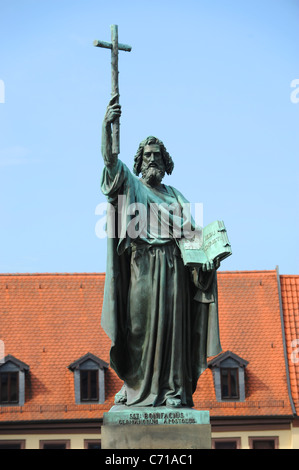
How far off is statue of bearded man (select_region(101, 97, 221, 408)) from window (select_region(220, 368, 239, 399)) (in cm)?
3355

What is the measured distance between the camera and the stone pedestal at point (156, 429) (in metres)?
11.5

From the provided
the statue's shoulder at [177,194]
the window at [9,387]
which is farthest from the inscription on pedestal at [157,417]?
the window at [9,387]

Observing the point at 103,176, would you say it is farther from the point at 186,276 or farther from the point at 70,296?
the point at 70,296

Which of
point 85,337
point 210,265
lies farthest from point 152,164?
point 85,337

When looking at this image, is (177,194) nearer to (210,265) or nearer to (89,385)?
(210,265)

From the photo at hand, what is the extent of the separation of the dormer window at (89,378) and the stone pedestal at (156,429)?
33.5m

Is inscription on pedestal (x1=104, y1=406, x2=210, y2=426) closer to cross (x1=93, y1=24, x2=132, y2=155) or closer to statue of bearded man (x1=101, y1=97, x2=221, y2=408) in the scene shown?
statue of bearded man (x1=101, y1=97, x2=221, y2=408)

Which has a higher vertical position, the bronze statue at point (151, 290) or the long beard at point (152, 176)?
the long beard at point (152, 176)

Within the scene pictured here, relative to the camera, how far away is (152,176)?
1281cm

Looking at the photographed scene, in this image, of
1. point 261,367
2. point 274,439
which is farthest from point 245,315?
point 274,439

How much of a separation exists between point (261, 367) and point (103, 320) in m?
34.8

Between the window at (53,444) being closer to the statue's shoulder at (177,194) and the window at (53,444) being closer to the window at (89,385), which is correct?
the window at (89,385)

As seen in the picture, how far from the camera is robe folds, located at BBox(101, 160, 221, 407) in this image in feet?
39.7

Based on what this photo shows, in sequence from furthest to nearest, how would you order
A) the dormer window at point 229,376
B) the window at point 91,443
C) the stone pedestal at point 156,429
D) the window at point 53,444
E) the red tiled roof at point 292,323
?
the dormer window at point 229,376 → the red tiled roof at point 292,323 → the window at point 91,443 → the window at point 53,444 → the stone pedestal at point 156,429
